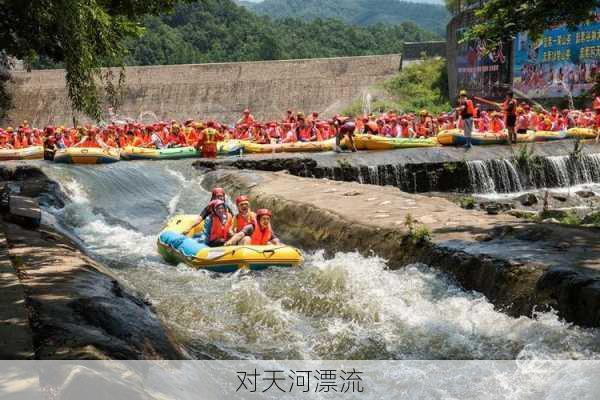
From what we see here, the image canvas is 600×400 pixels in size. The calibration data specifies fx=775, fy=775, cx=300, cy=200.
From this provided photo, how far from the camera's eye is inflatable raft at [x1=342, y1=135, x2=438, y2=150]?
23.5 m

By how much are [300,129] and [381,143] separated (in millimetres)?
3415

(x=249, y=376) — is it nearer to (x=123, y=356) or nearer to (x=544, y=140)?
(x=123, y=356)

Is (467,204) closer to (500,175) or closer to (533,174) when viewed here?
(500,175)

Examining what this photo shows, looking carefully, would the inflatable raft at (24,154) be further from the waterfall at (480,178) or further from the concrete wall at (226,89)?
the concrete wall at (226,89)

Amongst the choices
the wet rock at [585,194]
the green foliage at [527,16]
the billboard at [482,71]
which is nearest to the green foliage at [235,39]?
the billboard at [482,71]

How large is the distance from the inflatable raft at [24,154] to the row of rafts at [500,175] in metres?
9.54

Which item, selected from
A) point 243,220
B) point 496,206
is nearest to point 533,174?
point 496,206

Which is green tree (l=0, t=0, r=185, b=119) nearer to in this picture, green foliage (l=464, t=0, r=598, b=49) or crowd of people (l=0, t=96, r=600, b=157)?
green foliage (l=464, t=0, r=598, b=49)

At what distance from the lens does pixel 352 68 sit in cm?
4772

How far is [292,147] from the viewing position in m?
24.5

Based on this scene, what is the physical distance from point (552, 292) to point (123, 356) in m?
4.25

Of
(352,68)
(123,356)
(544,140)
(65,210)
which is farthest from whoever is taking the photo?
(352,68)

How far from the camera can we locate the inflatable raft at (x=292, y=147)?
80.0 ft

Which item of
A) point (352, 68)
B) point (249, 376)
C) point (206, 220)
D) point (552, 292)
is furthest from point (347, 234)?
point (352, 68)
